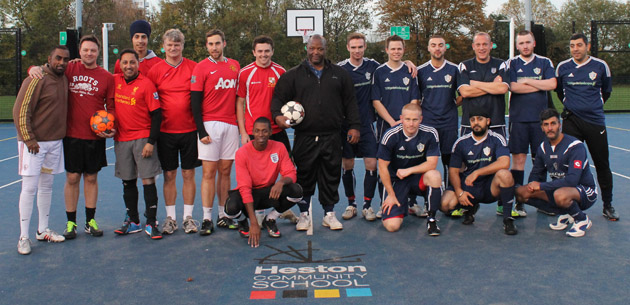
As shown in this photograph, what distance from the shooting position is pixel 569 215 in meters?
5.53

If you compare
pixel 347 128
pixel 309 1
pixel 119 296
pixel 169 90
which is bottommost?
pixel 119 296

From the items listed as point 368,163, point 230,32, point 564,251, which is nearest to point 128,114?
point 368,163

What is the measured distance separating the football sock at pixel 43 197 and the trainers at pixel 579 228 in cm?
484

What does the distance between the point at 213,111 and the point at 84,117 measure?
1182 millimetres

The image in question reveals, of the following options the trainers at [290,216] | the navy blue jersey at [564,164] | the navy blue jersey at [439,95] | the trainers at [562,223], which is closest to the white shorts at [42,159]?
the trainers at [290,216]

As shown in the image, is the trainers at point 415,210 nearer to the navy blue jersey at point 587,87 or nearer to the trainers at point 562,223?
the trainers at point 562,223

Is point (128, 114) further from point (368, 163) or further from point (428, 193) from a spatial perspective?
point (428, 193)

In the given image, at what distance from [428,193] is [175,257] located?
247cm

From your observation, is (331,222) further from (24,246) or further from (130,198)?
(24,246)

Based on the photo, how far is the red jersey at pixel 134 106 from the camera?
5.32 metres

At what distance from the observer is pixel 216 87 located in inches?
215

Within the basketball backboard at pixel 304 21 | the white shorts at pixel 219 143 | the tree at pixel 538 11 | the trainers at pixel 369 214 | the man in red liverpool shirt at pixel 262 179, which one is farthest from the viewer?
the tree at pixel 538 11

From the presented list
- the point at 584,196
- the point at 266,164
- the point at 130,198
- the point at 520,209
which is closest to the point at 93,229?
the point at 130,198

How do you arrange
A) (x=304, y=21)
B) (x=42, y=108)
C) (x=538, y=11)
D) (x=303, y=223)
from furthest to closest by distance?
(x=538, y=11) → (x=304, y=21) → (x=303, y=223) → (x=42, y=108)
